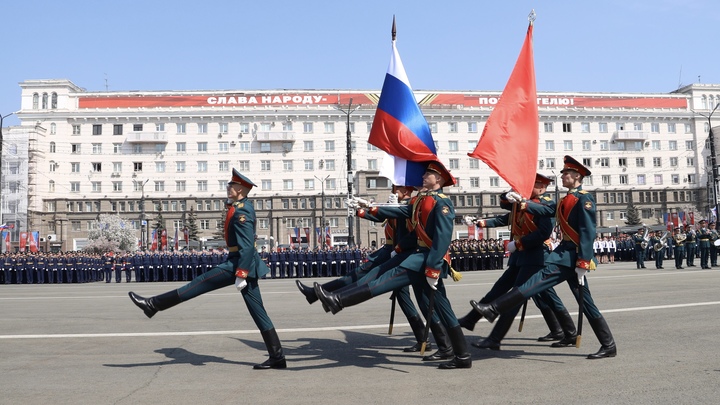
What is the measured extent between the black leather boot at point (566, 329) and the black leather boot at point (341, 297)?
111 inches

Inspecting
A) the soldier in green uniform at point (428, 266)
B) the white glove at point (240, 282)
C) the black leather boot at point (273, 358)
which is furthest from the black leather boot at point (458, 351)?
the white glove at point (240, 282)

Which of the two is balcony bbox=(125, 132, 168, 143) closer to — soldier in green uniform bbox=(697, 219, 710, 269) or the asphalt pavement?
Answer: soldier in green uniform bbox=(697, 219, 710, 269)

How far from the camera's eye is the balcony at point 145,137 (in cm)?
7294

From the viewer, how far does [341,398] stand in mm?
5586

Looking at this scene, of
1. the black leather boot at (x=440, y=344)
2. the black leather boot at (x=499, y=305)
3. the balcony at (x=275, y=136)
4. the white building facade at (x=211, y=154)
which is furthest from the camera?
the balcony at (x=275, y=136)

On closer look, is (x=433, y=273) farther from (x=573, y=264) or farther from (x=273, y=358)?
(x=273, y=358)

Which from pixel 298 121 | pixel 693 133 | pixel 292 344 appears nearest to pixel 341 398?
pixel 292 344

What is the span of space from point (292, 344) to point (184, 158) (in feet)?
227

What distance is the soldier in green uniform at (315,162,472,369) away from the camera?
22.0ft

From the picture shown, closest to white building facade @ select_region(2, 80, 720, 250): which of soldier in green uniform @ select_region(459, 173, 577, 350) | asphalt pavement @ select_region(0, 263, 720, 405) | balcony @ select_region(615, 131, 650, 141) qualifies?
balcony @ select_region(615, 131, 650, 141)

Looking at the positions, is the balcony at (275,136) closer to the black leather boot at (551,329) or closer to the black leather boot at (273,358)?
the black leather boot at (551,329)

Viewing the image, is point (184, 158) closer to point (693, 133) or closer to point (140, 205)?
point (140, 205)

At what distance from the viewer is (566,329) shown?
8.03m

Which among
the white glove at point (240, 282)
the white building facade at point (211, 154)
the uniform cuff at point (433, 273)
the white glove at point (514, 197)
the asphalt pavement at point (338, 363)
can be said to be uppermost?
the white building facade at point (211, 154)
